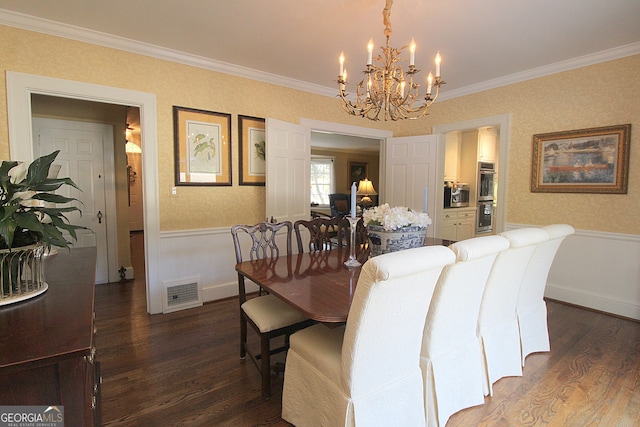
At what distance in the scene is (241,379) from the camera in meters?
2.02

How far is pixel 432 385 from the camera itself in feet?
5.08

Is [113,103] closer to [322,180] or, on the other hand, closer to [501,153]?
[501,153]

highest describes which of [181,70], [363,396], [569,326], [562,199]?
[181,70]

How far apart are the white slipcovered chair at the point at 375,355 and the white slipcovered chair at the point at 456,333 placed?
0.10 meters

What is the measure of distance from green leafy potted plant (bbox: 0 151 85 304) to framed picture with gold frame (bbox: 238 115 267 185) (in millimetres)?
2422


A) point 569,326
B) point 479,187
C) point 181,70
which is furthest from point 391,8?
point 479,187

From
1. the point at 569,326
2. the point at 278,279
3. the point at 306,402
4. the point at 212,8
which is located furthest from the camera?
the point at 569,326

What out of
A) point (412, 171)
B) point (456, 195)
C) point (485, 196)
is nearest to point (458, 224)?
point (456, 195)

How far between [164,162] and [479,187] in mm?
5062

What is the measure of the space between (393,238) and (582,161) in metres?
2.67

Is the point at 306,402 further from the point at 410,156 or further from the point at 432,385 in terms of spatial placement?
the point at 410,156

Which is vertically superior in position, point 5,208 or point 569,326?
point 5,208

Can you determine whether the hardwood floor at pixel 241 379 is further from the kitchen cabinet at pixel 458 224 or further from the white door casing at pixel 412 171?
the kitchen cabinet at pixel 458 224

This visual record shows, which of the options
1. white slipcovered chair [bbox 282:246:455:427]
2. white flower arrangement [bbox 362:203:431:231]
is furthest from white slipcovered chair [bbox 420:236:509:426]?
white flower arrangement [bbox 362:203:431:231]
